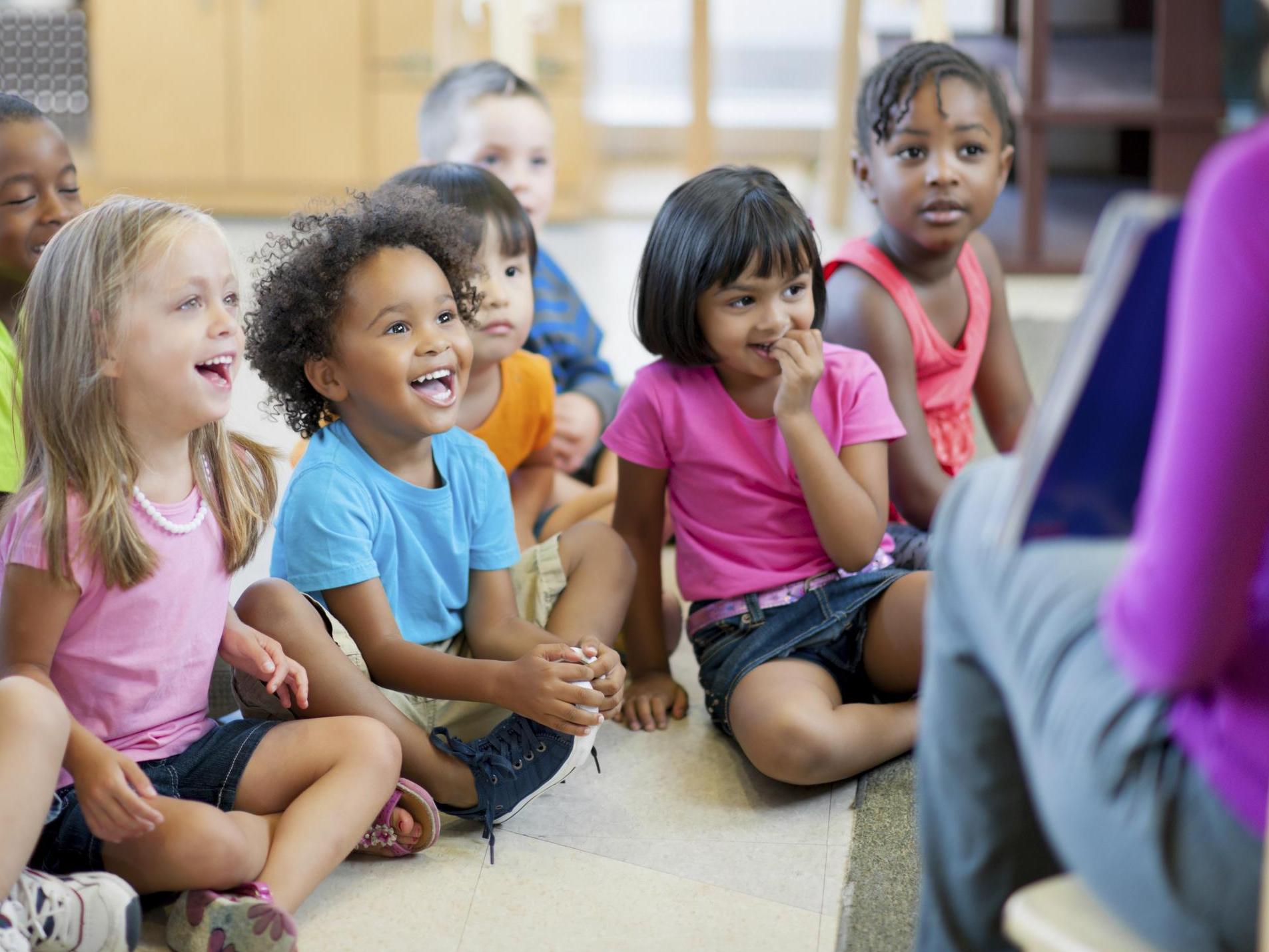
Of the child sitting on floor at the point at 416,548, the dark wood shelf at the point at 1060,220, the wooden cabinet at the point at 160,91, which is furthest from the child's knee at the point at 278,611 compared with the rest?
the wooden cabinet at the point at 160,91

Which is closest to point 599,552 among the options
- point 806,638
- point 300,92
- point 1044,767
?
point 806,638

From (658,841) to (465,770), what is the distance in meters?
0.18

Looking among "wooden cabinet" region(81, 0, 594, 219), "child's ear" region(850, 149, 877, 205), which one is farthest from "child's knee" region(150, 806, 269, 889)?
"wooden cabinet" region(81, 0, 594, 219)

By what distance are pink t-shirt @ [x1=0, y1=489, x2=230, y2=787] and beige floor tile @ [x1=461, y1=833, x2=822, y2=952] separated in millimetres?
288

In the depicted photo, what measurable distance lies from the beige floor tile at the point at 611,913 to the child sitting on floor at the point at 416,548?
0.08 metres

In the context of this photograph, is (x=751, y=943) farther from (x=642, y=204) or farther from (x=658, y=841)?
(x=642, y=204)

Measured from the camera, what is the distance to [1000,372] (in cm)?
176

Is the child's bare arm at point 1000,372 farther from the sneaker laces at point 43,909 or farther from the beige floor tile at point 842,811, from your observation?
the sneaker laces at point 43,909

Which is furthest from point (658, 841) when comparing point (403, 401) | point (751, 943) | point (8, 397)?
point (8, 397)

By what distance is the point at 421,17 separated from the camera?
409 centimetres

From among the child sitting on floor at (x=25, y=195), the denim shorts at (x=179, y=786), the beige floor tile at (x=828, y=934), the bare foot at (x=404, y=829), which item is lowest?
the beige floor tile at (x=828, y=934)

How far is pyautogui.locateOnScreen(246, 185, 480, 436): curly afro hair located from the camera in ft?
4.33

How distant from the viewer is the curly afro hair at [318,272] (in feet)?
4.33

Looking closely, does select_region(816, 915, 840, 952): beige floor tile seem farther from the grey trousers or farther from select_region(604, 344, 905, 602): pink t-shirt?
select_region(604, 344, 905, 602): pink t-shirt
